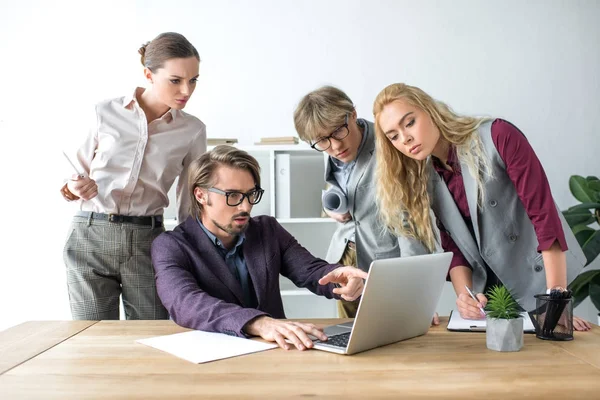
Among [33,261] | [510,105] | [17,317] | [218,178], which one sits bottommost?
[17,317]

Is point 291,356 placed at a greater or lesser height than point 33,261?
greater

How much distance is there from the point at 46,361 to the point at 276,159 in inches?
86.6

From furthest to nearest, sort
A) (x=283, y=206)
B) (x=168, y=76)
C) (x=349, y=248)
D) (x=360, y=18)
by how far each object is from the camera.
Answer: (x=360, y=18), (x=283, y=206), (x=349, y=248), (x=168, y=76)

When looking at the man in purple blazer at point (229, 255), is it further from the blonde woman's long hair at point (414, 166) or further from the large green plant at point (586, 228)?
the large green plant at point (586, 228)

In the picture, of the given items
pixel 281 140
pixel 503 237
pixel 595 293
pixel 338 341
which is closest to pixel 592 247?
pixel 595 293

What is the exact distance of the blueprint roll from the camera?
2.44m

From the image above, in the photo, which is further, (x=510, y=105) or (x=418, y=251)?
(x=510, y=105)

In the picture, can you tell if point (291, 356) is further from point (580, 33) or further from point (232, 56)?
point (580, 33)

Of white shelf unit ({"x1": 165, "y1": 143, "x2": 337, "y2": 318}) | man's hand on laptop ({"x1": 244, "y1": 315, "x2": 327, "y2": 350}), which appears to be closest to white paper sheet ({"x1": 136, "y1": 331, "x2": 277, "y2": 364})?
man's hand on laptop ({"x1": 244, "y1": 315, "x2": 327, "y2": 350})

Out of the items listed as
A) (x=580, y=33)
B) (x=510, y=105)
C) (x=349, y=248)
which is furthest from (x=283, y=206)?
(x=580, y=33)

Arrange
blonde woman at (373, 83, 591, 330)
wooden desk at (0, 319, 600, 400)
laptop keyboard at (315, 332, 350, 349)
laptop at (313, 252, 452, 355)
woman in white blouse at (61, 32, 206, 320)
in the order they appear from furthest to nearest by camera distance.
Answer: woman in white blouse at (61, 32, 206, 320)
blonde woman at (373, 83, 591, 330)
laptop keyboard at (315, 332, 350, 349)
laptop at (313, 252, 452, 355)
wooden desk at (0, 319, 600, 400)

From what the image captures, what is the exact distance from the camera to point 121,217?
233 centimetres

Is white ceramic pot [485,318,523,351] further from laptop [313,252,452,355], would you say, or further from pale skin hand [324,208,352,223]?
pale skin hand [324,208,352,223]

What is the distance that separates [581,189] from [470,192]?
1.72 meters
